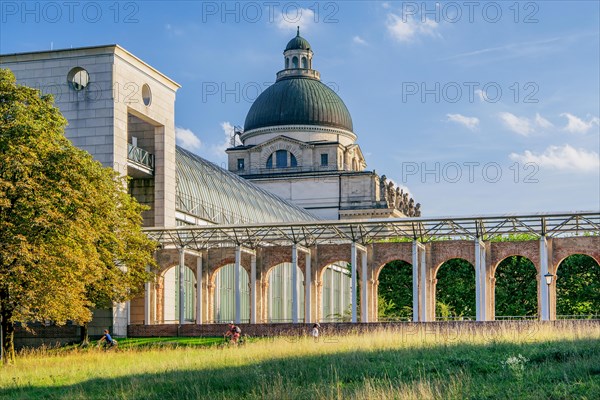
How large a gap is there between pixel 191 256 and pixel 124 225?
12224mm

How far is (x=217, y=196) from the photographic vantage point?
7544cm

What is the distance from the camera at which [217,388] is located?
25031mm

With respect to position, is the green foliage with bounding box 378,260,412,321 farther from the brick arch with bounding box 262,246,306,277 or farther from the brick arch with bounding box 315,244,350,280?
the brick arch with bounding box 262,246,306,277

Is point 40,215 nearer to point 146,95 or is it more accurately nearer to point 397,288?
point 146,95

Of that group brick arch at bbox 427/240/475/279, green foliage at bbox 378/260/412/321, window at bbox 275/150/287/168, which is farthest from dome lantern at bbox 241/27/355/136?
brick arch at bbox 427/240/475/279

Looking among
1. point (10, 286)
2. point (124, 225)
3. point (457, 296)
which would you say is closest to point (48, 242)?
point (10, 286)

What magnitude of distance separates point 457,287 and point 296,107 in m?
44.2

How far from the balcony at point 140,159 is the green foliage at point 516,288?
25916 millimetres

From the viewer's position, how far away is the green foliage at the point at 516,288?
237ft

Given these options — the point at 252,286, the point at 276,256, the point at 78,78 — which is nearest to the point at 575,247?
the point at 276,256

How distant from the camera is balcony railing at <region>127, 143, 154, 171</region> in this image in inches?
2366

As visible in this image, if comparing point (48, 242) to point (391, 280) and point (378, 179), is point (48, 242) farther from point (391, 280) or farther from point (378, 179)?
point (378, 179)

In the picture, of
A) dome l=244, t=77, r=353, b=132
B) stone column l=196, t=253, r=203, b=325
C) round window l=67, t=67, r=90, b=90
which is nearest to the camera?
round window l=67, t=67, r=90, b=90

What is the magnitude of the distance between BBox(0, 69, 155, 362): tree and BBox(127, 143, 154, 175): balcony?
15.6 m
